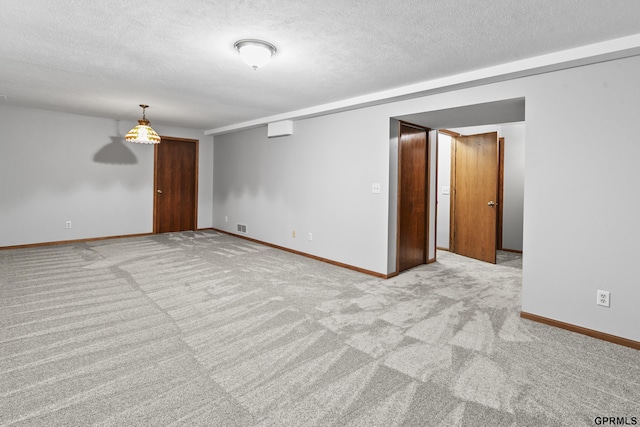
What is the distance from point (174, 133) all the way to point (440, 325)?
22.0 feet

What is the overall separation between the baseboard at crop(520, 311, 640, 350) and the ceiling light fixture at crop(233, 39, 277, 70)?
10.8 ft

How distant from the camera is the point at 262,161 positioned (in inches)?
255

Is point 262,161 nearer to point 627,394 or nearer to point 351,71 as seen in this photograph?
point 351,71

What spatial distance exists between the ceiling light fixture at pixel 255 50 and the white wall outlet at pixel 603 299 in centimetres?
339

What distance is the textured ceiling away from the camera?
85.0 inches

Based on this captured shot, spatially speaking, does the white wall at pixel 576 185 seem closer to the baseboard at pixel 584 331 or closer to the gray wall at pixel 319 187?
the baseboard at pixel 584 331

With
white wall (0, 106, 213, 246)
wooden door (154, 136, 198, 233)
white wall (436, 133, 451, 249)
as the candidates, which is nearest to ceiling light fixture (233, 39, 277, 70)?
white wall (436, 133, 451, 249)

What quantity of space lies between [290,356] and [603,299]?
8.45 feet

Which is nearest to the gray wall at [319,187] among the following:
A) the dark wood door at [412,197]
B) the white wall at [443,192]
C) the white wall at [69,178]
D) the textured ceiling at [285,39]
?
the dark wood door at [412,197]

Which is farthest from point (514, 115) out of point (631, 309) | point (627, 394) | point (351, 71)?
point (627, 394)

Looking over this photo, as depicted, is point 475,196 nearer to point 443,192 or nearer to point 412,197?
point 443,192

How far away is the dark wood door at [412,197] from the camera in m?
4.60

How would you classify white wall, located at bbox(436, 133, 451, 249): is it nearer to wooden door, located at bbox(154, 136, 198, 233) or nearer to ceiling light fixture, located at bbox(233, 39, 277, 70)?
ceiling light fixture, located at bbox(233, 39, 277, 70)

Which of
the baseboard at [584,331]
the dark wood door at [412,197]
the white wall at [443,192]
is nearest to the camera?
the baseboard at [584,331]
